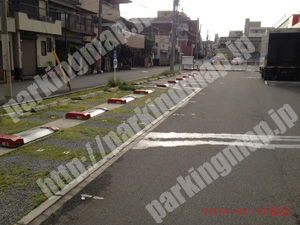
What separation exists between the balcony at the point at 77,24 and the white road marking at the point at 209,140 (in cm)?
2426

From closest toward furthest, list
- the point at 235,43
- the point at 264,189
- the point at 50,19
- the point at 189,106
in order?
1. the point at 264,189
2. the point at 189,106
3. the point at 50,19
4. the point at 235,43

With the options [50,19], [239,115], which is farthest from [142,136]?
[50,19]

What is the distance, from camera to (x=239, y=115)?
10.4m

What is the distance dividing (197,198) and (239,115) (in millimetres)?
6632

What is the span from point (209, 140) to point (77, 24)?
27.0 m

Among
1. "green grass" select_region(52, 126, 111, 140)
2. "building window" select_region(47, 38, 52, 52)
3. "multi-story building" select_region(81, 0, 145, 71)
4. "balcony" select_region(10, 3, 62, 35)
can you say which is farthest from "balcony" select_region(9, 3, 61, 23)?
"green grass" select_region(52, 126, 111, 140)

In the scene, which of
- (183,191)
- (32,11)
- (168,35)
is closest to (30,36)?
(32,11)

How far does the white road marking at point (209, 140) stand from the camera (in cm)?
694

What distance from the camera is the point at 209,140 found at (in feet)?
24.0

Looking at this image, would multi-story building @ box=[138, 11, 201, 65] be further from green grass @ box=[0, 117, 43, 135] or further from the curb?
the curb

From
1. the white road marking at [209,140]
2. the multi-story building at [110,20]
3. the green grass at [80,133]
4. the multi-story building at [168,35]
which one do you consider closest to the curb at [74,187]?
the white road marking at [209,140]

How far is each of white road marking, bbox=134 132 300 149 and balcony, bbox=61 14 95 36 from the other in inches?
955

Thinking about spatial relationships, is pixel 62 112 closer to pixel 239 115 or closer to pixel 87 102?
pixel 87 102

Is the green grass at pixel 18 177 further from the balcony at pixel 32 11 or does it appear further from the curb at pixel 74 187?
the balcony at pixel 32 11
